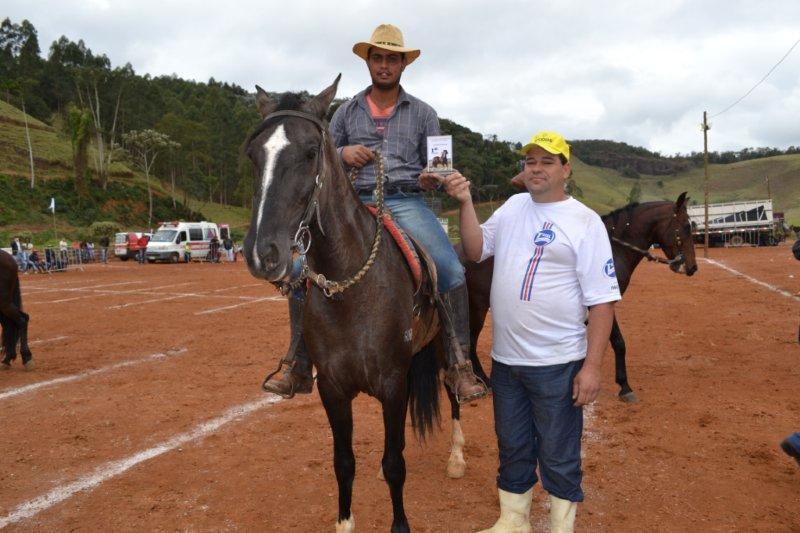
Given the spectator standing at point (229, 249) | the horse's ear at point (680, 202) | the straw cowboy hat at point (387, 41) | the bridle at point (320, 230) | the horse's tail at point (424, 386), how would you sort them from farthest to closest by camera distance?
the spectator standing at point (229, 249)
the horse's ear at point (680, 202)
the horse's tail at point (424, 386)
the straw cowboy hat at point (387, 41)
the bridle at point (320, 230)

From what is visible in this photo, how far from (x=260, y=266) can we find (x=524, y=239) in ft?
4.90

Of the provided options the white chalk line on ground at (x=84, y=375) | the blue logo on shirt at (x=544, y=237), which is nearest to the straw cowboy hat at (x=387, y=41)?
the blue logo on shirt at (x=544, y=237)

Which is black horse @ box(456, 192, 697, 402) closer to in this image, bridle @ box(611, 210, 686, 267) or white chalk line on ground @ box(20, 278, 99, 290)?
bridle @ box(611, 210, 686, 267)

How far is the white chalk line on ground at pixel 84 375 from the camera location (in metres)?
7.03

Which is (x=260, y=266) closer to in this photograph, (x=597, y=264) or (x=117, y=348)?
(x=597, y=264)

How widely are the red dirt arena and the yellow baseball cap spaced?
2.62 m

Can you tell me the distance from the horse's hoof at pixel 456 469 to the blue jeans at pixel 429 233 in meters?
1.72

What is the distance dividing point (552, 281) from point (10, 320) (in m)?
8.89

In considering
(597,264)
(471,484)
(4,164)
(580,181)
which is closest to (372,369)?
(597,264)

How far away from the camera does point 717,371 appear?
7438 millimetres

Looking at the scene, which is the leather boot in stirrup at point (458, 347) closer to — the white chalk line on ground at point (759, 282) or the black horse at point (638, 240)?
the black horse at point (638, 240)

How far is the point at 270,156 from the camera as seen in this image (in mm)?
2355

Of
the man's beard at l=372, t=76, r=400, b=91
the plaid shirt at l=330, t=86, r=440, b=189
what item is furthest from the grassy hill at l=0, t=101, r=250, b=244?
the man's beard at l=372, t=76, r=400, b=91

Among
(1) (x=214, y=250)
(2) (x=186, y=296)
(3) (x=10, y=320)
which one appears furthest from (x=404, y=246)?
(1) (x=214, y=250)
